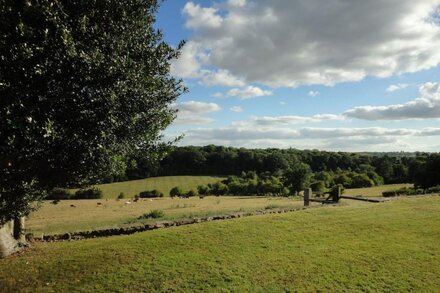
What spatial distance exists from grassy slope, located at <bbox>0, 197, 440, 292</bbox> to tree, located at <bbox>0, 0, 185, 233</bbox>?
3365mm

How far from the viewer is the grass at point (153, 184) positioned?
99.7m

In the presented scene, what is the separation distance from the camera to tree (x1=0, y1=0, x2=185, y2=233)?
10938 mm

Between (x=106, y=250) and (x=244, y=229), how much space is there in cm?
684

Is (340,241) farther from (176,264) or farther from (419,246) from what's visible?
(176,264)

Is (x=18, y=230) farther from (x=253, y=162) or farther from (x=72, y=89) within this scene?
(x=253, y=162)

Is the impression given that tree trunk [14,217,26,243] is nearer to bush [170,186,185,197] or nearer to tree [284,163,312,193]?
tree [284,163,312,193]

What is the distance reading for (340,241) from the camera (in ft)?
59.7

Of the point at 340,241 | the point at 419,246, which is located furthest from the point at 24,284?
the point at 419,246

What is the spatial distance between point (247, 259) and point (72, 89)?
9.64 meters

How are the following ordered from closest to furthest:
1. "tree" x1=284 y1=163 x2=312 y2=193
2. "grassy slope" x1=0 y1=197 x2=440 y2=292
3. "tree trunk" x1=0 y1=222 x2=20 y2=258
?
"grassy slope" x1=0 y1=197 x2=440 y2=292 → "tree trunk" x1=0 y1=222 x2=20 y2=258 → "tree" x1=284 y1=163 x2=312 y2=193

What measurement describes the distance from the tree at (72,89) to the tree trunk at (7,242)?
2663 millimetres

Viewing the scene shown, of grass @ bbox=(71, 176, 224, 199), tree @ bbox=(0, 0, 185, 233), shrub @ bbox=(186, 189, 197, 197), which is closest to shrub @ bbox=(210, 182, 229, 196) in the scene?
shrub @ bbox=(186, 189, 197, 197)

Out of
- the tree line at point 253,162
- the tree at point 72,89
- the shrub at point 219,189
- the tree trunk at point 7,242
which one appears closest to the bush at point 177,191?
the shrub at point 219,189

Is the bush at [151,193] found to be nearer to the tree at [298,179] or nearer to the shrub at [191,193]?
the shrub at [191,193]
